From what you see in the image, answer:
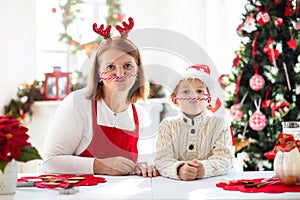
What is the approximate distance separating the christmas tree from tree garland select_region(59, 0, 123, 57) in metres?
1.29

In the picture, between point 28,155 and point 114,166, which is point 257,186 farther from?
point 28,155

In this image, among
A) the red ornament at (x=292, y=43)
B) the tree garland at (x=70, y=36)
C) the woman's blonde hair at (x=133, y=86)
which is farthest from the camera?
the tree garland at (x=70, y=36)

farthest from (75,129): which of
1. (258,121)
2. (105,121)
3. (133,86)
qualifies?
(258,121)

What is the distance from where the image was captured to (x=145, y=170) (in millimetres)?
1876

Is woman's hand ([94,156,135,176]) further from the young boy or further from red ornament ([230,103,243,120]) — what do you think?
red ornament ([230,103,243,120])

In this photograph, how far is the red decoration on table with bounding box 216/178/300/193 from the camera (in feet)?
5.16

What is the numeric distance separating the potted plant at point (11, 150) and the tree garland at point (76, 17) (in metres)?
2.93

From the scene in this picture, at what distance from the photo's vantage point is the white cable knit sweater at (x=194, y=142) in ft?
6.05

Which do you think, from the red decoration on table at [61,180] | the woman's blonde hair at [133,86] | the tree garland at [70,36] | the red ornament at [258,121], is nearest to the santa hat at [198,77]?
the woman's blonde hair at [133,86]

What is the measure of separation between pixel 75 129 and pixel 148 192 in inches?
21.4

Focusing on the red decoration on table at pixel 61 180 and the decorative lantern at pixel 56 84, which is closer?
the red decoration on table at pixel 61 180

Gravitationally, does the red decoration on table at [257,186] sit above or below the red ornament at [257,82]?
below

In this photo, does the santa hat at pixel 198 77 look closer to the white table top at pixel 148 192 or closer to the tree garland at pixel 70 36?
the white table top at pixel 148 192

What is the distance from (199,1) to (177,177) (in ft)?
9.50
